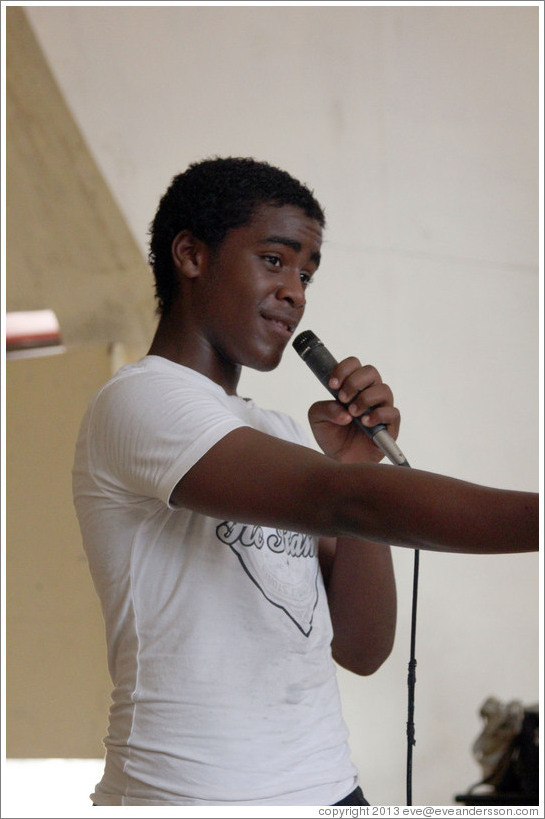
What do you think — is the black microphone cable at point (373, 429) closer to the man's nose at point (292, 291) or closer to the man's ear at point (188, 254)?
the man's nose at point (292, 291)

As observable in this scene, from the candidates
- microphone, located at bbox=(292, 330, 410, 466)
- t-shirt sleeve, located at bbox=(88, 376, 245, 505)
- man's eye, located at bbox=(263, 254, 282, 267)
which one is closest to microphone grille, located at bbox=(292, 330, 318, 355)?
microphone, located at bbox=(292, 330, 410, 466)

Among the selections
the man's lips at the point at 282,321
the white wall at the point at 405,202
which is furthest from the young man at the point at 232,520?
the white wall at the point at 405,202

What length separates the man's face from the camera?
1.21 metres

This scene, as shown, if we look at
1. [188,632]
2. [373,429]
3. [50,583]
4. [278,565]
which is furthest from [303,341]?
[50,583]

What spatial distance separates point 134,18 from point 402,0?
0.93 m

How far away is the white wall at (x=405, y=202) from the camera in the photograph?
8.95 ft

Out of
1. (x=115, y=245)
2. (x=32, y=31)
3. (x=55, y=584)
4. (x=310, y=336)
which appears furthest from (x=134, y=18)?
(x=310, y=336)

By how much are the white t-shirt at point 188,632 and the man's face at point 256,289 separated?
136 mm

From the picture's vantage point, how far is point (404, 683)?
8.85 feet

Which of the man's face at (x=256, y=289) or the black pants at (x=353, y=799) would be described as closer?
the black pants at (x=353, y=799)

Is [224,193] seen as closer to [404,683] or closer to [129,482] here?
[129,482]

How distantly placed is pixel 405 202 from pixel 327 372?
6.19 feet

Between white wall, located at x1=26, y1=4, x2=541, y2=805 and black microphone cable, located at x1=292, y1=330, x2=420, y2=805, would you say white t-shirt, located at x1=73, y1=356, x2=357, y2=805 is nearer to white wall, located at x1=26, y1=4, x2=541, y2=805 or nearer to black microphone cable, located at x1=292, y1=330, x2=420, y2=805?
black microphone cable, located at x1=292, y1=330, x2=420, y2=805

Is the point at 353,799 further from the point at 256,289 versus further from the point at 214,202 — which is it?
the point at 214,202
